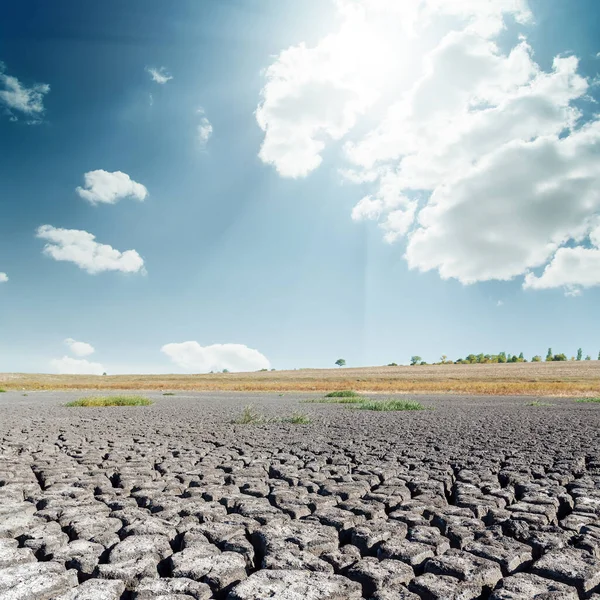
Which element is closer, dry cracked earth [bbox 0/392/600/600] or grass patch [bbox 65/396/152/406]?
dry cracked earth [bbox 0/392/600/600]

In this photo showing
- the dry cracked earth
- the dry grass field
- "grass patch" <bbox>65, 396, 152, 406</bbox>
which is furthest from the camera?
the dry grass field

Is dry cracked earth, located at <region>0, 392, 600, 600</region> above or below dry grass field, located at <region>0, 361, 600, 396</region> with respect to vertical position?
above

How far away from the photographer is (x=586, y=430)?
8430mm

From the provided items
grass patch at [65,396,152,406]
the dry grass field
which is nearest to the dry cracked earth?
grass patch at [65,396,152,406]

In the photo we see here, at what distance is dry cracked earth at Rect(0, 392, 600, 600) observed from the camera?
2.16m

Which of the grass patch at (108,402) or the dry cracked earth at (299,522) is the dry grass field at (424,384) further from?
the dry cracked earth at (299,522)

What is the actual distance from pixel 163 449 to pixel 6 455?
5.73 feet

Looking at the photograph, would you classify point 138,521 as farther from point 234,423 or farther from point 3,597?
point 234,423

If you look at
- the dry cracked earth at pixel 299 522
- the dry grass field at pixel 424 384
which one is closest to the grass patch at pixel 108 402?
the dry cracked earth at pixel 299 522

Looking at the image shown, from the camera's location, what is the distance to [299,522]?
9.98 ft

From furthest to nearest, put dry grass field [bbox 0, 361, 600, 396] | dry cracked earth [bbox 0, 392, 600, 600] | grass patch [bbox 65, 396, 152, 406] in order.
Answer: dry grass field [bbox 0, 361, 600, 396] < grass patch [bbox 65, 396, 152, 406] < dry cracked earth [bbox 0, 392, 600, 600]

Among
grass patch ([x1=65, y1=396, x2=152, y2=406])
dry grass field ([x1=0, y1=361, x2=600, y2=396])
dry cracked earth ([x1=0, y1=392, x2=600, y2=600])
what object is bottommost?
dry grass field ([x1=0, y1=361, x2=600, y2=396])

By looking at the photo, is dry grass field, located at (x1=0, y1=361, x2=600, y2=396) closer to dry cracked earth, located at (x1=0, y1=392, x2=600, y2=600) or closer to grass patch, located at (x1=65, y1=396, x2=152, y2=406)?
grass patch, located at (x1=65, y1=396, x2=152, y2=406)

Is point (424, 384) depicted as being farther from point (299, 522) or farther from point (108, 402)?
point (299, 522)
